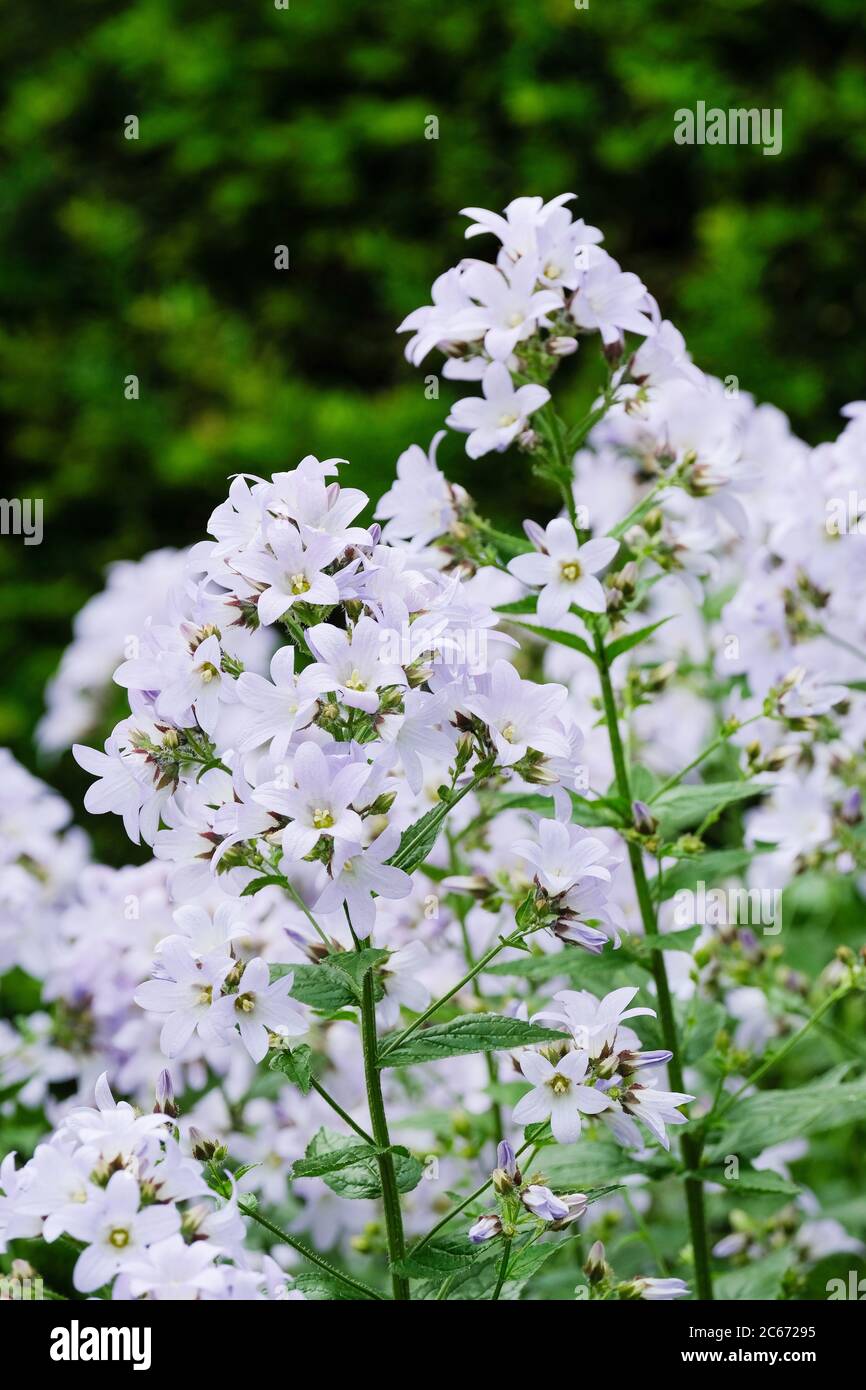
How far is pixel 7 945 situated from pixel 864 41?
418cm

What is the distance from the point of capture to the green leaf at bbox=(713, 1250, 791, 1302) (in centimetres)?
201

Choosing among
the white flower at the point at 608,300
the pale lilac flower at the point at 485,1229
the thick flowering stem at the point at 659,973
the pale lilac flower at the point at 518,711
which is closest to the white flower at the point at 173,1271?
the pale lilac flower at the point at 485,1229

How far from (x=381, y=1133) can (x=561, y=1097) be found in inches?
6.9

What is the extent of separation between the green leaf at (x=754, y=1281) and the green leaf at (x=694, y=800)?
61 centimetres

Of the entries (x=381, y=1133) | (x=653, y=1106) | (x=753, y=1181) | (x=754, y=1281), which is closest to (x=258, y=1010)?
(x=381, y=1133)

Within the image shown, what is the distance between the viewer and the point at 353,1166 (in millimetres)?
1641

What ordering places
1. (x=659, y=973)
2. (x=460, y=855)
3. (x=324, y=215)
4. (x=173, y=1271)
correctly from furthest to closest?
(x=324, y=215) < (x=460, y=855) < (x=659, y=973) < (x=173, y=1271)

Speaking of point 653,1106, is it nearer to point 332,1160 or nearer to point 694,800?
point 332,1160

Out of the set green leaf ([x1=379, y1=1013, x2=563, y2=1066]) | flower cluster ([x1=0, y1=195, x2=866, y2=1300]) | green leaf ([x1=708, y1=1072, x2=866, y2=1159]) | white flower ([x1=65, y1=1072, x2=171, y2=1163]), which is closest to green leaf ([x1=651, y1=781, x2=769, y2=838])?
flower cluster ([x1=0, y1=195, x2=866, y2=1300])

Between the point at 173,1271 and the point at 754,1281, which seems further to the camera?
the point at 754,1281

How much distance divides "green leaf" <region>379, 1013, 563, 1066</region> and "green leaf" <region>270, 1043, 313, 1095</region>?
7 cm

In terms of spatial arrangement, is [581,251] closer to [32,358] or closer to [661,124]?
[661,124]

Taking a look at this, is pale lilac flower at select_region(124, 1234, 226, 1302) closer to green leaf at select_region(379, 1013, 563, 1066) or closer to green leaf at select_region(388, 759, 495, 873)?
green leaf at select_region(379, 1013, 563, 1066)
